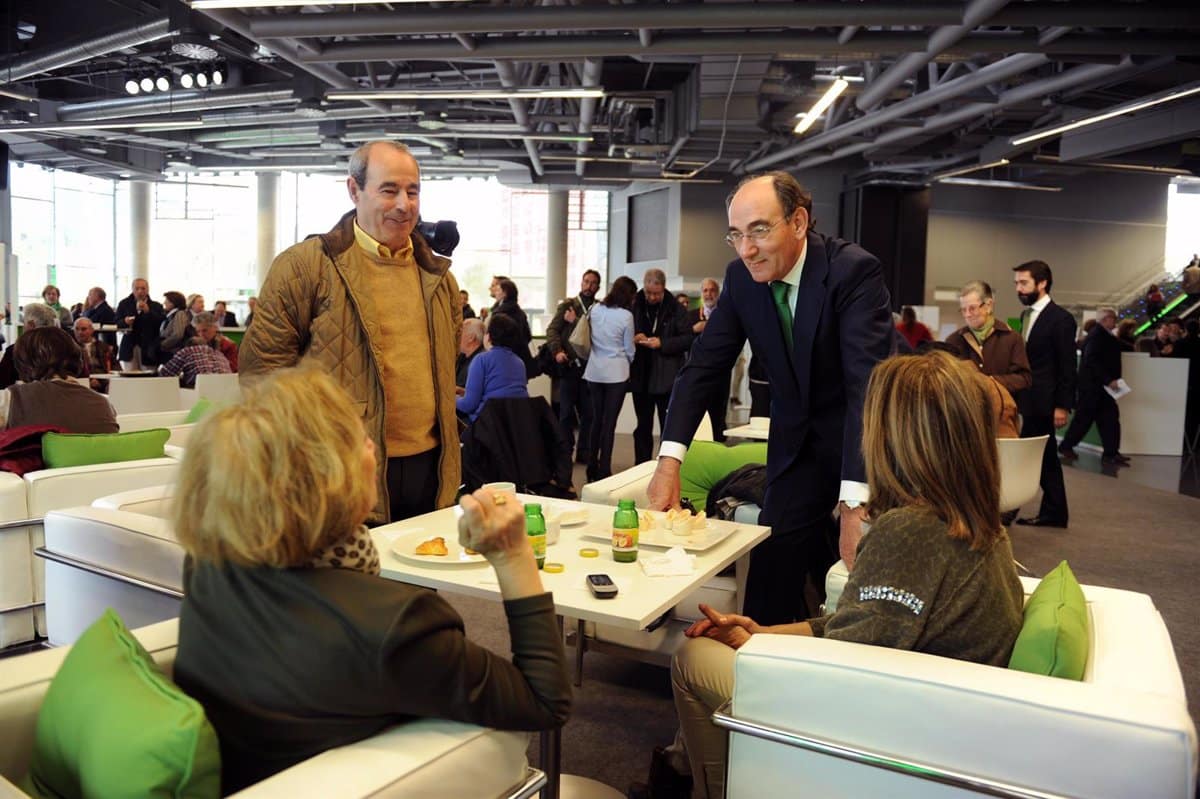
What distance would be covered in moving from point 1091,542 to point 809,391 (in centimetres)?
430

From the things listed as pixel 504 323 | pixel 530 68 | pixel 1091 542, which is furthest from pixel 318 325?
pixel 530 68

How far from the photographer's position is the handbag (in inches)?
297

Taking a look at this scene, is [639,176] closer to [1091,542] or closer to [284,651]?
[1091,542]

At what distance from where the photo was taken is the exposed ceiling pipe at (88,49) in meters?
9.31

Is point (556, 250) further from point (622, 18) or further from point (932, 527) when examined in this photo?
point (932, 527)

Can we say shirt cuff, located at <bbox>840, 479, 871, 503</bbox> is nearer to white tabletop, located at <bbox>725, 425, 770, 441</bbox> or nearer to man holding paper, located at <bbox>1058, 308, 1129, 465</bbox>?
white tabletop, located at <bbox>725, 425, 770, 441</bbox>

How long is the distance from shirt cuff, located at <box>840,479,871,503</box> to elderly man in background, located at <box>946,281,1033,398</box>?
3753 mm

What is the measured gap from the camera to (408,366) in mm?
2682

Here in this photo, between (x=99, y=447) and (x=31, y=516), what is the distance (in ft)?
1.21

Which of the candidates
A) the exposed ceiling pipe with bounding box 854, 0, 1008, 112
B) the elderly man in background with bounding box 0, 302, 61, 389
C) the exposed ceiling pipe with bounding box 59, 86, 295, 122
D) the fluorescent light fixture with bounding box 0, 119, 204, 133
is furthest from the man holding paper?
the fluorescent light fixture with bounding box 0, 119, 204, 133

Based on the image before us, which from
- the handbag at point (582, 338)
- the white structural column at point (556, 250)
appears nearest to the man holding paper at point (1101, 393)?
the handbag at point (582, 338)

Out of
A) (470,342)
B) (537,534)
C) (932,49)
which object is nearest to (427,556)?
(537,534)

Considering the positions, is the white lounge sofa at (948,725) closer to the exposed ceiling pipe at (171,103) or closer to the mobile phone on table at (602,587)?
the mobile phone on table at (602,587)

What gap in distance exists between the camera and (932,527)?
168 cm
